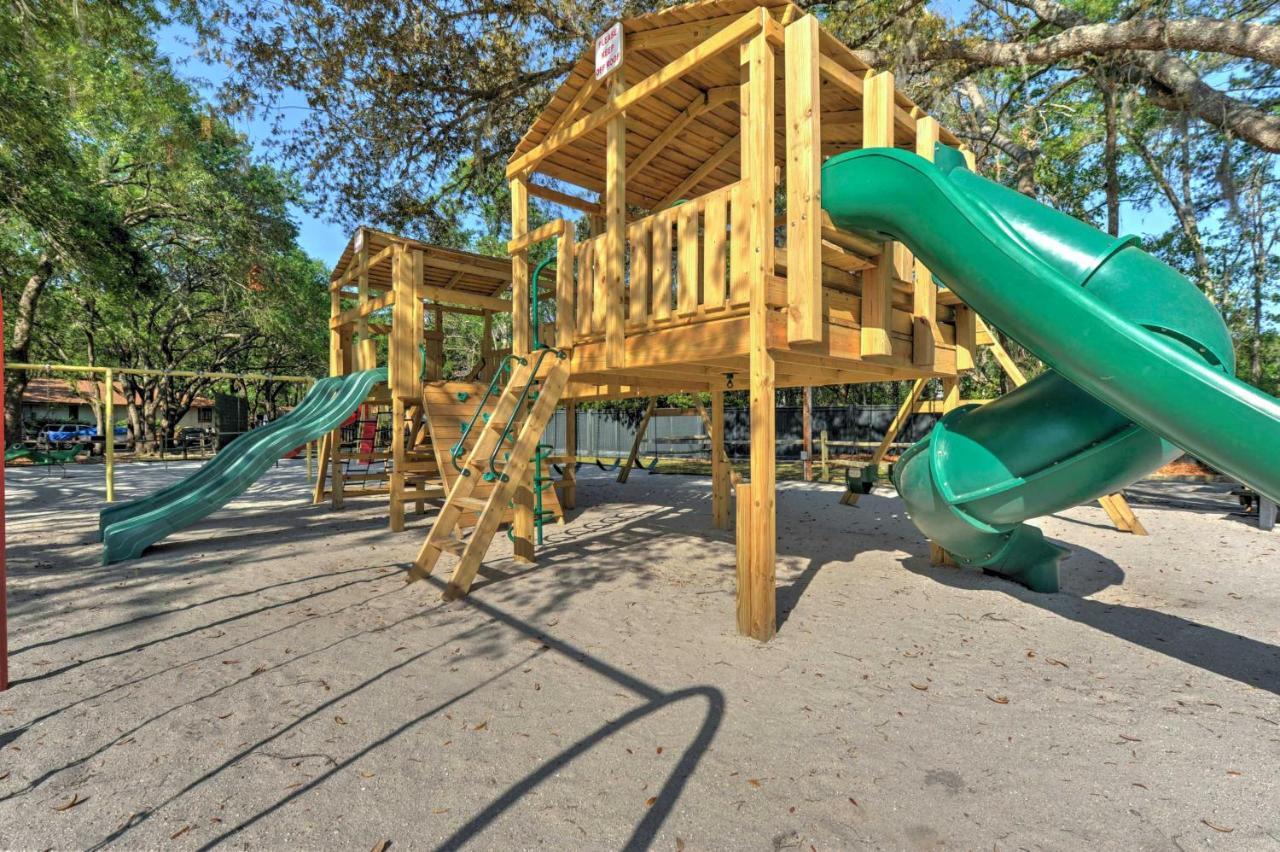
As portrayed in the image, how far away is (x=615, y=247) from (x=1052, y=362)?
346 centimetres

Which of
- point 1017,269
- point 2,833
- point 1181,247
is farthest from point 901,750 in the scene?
point 1181,247

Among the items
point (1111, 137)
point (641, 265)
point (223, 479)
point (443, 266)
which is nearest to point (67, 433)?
point (223, 479)

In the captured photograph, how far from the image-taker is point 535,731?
118 inches

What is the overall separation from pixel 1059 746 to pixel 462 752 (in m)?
2.89

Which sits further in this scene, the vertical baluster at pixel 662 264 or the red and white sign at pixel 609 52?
the red and white sign at pixel 609 52

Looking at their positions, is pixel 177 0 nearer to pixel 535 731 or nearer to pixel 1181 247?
pixel 535 731

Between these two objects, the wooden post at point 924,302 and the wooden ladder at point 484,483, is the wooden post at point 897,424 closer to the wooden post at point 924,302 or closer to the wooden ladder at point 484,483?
the wooden post at point 924,302

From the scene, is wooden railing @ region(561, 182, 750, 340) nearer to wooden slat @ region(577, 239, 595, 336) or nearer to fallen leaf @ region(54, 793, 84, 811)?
wooden slat @ region(577, 239, 595, 336)

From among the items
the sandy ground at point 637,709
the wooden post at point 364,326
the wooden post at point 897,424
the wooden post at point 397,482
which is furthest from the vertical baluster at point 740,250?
the wooden post at point 364,326

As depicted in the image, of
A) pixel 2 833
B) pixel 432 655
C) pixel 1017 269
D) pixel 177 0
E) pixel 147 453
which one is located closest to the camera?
pixel 2 833

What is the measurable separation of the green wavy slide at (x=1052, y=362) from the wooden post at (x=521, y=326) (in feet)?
11.9

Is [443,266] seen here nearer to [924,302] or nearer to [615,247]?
[615,247]

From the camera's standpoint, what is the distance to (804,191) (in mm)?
4164

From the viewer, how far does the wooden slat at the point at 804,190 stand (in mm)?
4125
